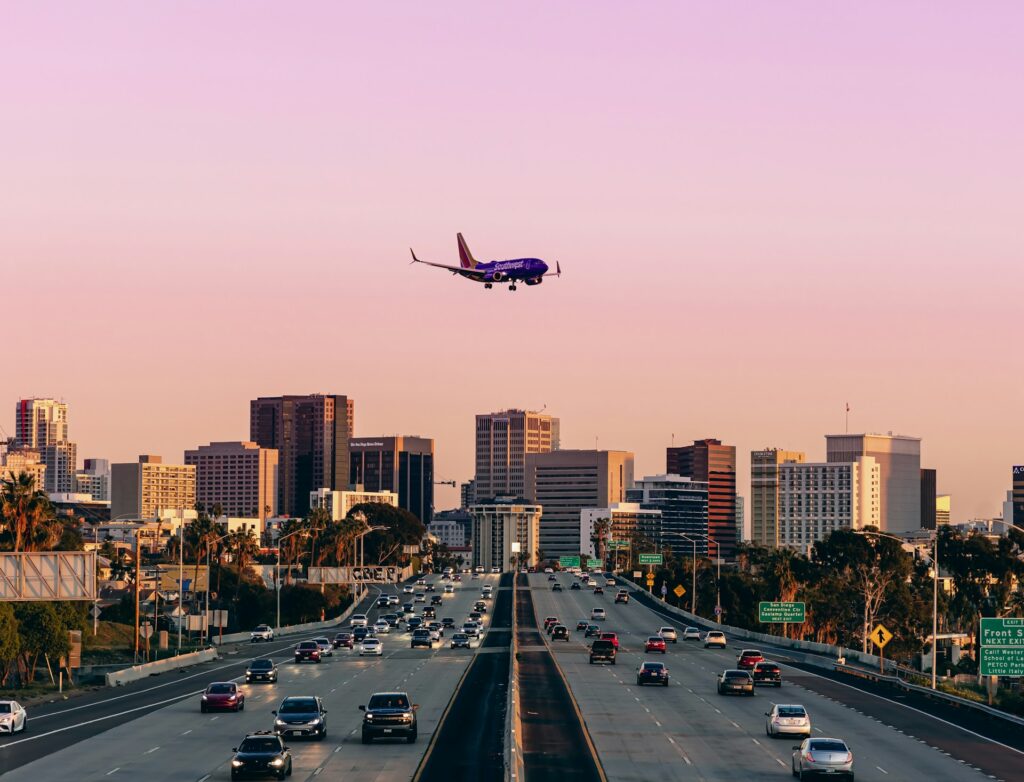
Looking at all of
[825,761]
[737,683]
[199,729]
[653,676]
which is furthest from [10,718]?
[653,676]

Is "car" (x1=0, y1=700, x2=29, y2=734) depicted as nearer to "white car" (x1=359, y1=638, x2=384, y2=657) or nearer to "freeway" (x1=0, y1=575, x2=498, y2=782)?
"freeway" (x1=0, y1=575, x2=498, y2=782)

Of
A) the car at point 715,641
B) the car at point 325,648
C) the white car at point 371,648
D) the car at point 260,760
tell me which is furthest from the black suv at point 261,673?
the car at point 715,641

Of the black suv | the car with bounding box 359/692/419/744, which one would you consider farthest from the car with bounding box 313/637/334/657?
the car with bounding box 359/692/419/744

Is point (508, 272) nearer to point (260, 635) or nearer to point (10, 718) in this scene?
point (10, 718)

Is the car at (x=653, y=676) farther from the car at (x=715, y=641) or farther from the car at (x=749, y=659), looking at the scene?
the car at (x=715, y=641)

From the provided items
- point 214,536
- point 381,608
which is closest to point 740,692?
point 214,536

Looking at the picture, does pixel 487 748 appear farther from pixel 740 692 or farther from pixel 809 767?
pixel 740 692
